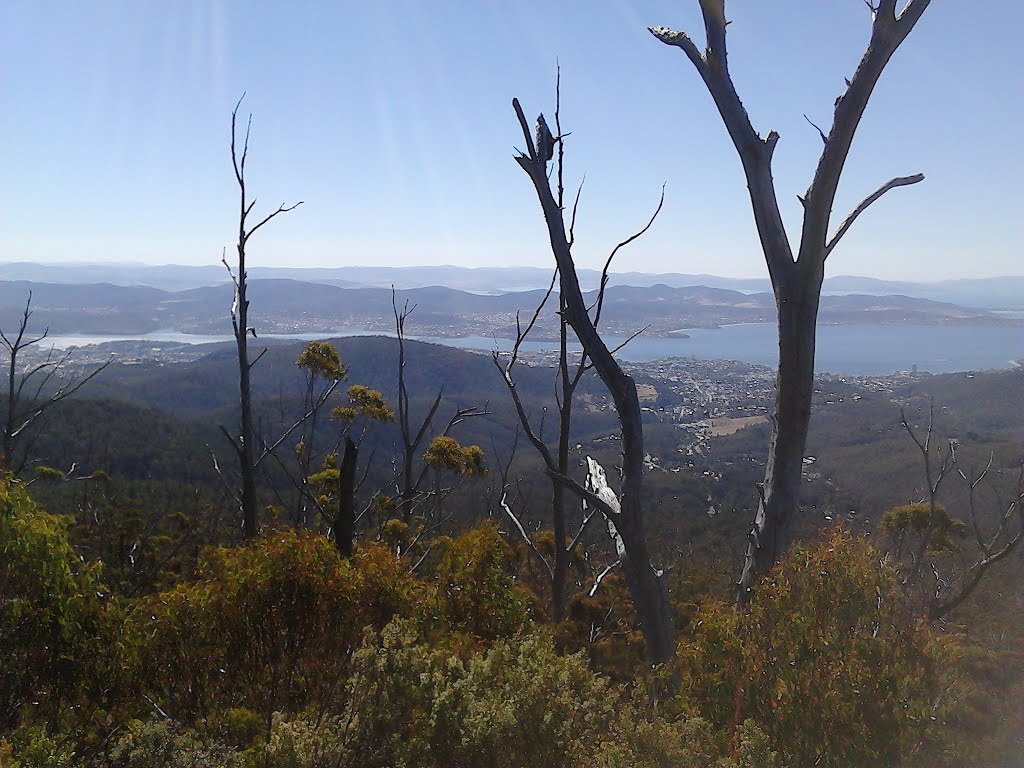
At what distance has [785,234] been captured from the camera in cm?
293

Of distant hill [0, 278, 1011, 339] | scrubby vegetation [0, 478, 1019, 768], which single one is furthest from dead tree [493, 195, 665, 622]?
distant hill [0, 278, 1011, 339]

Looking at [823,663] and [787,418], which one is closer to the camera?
[823,663]

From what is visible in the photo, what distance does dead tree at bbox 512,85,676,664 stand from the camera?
298 cm

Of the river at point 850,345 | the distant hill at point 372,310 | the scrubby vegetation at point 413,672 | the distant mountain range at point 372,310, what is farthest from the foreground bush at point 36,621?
the distant mountain range at point 372,310

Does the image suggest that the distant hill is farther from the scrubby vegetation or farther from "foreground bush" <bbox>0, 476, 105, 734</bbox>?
"foreground bush" <bbox>0, 476, 105, 734</bbox>

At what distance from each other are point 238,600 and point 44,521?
114 cm

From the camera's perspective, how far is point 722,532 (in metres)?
25.3

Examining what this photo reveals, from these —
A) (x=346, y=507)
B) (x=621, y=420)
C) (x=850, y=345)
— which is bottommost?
(x=346, y=507)

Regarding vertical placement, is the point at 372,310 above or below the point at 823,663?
above

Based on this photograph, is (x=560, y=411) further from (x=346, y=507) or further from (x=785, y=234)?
(x=785, y=234)

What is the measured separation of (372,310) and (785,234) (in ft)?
392

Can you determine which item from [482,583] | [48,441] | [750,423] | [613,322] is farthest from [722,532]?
[613,322]

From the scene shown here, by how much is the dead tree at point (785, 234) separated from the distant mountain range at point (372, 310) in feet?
271

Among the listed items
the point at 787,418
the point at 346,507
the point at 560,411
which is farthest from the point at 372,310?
the point at 787,418
